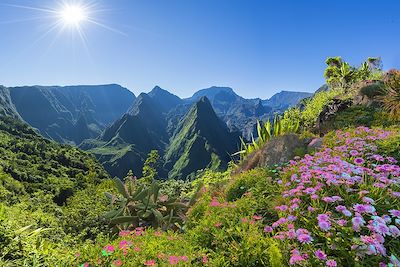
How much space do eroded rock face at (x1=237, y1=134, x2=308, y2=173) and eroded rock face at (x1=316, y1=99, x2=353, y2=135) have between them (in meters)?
2.38

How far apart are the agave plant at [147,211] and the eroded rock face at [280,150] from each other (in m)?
2.29

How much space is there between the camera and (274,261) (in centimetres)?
293

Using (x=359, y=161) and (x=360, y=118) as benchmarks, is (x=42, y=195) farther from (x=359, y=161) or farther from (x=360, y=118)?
(x=359, y=161)

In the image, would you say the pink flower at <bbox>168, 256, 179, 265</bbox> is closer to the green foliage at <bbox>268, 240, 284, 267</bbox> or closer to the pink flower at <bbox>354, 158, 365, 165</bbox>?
the green foliage at <bbox>268, 240, 284, 267</bbox>

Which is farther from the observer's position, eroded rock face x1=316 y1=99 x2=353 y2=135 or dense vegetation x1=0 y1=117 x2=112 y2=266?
eroded rock face x1=316 y1=99 x2=353 y2=135

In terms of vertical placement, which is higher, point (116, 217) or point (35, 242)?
point (35, 242)

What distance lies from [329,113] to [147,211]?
782cm

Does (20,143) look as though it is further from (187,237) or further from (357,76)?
(187,237)

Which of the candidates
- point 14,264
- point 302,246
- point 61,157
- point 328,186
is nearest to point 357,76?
point 328,186

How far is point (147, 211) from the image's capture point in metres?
6.80

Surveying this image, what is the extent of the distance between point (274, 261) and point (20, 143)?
97.0 m

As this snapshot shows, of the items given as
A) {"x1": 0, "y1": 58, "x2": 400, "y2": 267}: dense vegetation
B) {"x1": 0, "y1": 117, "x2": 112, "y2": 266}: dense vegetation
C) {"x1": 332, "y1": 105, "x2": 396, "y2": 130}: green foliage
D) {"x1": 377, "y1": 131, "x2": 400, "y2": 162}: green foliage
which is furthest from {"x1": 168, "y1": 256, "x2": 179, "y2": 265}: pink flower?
{"x1": 332, "y1": 105, "x2": 396, "y2": 130}: green foliage

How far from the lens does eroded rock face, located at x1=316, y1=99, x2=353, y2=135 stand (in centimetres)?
1009

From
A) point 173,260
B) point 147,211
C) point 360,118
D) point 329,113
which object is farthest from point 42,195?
point 173,260
